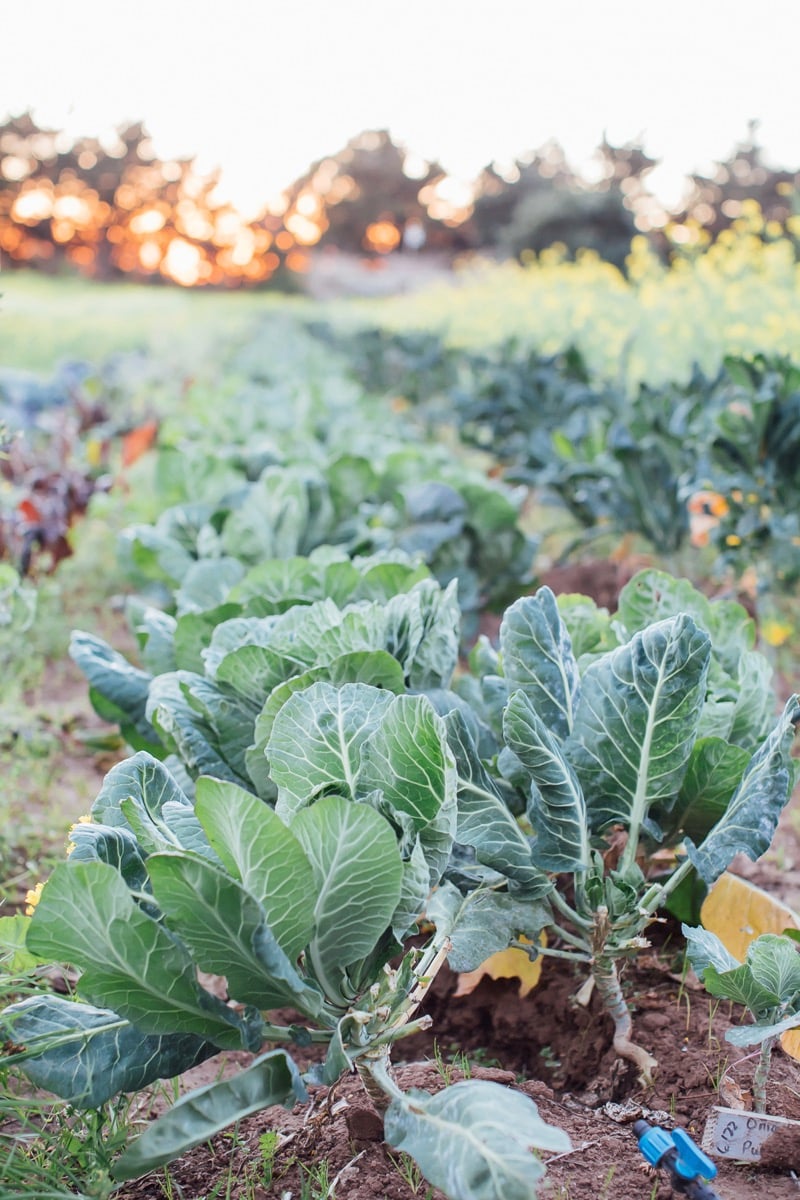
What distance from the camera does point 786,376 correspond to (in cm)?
327

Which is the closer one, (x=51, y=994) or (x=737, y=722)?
(x=51, y=994)

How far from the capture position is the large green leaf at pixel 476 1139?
102cm

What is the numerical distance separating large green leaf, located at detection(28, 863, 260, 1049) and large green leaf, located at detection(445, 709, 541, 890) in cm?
44

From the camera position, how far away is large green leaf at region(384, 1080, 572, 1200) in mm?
1018

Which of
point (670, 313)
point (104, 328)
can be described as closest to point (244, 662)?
point (670, 313)

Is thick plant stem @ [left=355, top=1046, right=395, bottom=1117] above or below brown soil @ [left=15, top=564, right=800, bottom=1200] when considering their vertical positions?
above

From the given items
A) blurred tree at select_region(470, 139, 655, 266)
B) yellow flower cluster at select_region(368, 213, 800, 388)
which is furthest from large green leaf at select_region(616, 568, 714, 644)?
blurred tree at select_region(470, 139, 655, 266)

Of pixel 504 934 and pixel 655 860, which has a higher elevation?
pixel 504 934

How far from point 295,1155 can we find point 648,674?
35.2 inches

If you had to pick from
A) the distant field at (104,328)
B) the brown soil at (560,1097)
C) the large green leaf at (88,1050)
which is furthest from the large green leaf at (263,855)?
the distant field at (104,328)

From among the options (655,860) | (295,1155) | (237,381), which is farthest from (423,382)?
(295,1155)

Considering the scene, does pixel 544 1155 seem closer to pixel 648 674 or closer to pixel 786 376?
pixel 648 674

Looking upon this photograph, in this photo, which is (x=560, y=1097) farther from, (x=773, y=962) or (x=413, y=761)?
(x=413, y=761)

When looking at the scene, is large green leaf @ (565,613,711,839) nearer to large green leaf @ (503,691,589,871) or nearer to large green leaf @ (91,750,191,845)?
large green leaf @ (503,691,589,871)
